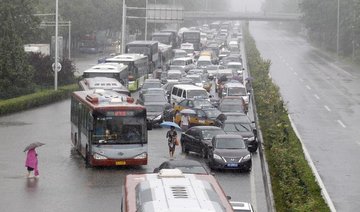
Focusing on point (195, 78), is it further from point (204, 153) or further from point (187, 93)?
point (204, 153)

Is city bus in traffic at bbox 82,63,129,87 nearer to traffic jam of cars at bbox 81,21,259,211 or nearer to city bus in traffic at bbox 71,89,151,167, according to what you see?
traffic jam of cars at bbox 81,21,259,211

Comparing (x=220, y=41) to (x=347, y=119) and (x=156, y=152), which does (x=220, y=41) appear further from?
(x=156, y=152)

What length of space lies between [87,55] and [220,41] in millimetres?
23151

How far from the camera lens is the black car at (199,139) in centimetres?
3725

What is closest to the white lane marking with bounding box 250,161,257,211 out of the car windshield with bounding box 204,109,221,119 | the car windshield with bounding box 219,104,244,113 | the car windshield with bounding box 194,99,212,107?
the car windshield with bounding box 204,109,221,119

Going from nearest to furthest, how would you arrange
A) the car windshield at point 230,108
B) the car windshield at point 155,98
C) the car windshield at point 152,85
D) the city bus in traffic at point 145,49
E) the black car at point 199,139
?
the black car at point 199,139 < the car windshield at point 230,108 < the car windshield at point 155,98 < the car windshield at point 152,85 < the city bus in traffic at point 145,49

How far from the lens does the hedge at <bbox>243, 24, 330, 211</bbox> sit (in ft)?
81.7

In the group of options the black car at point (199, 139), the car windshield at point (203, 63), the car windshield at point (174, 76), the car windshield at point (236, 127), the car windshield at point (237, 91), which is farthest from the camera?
the car windshield at point (203, 63)

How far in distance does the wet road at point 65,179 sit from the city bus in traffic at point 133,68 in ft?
69.7

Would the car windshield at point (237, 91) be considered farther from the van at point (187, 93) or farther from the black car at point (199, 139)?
the black car at point (199, 139)

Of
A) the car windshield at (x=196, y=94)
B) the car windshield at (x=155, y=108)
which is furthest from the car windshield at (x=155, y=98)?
the car windshield at (x=196, y=94)

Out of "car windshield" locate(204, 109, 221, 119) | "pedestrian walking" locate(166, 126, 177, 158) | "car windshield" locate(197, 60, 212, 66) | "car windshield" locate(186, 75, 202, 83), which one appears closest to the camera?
"pedestrian walking" locate(166, 126, 177, 158)

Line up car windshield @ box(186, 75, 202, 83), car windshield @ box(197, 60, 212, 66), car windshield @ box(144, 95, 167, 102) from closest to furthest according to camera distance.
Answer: car windshield @ box(144, 95, 167, 102), car windshield @ box(186, 75, 202, 83), car windshield @ box(197, 60, 212, 66)

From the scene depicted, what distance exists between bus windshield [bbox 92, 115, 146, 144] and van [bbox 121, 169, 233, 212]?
12298mm
